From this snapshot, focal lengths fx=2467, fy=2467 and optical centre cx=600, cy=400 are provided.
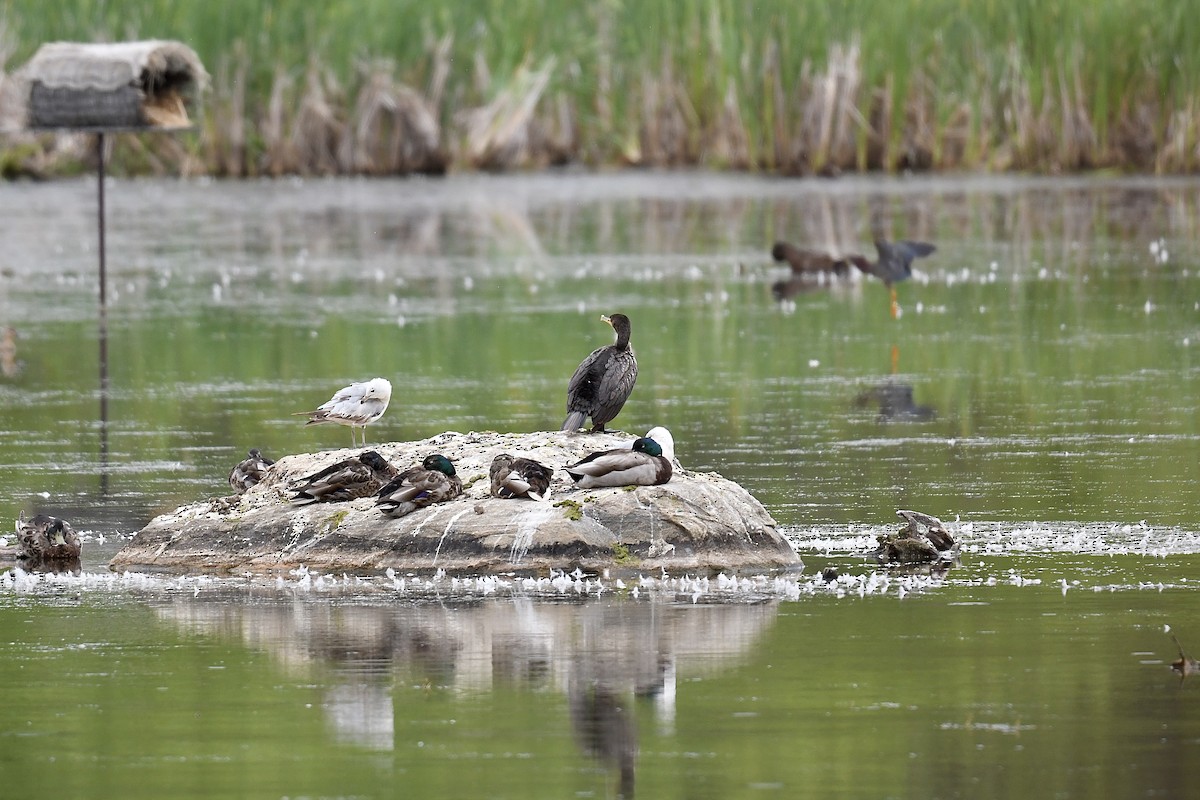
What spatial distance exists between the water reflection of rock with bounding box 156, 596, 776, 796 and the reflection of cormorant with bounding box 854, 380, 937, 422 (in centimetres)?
719

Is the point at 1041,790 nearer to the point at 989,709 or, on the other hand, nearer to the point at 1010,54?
the point at 989,709

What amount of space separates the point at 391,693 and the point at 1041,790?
2535 millimetres

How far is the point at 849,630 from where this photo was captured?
9961 millimetres

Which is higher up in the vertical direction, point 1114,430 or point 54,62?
point 54,62

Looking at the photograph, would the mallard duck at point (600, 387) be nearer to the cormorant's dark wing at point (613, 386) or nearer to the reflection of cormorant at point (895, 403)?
A: the cormorant's dark wing at point (613, 386)

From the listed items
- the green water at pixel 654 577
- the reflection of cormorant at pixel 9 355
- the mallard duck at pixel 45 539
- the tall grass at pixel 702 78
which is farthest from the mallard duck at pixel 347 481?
the tall grass at pixel 702 78

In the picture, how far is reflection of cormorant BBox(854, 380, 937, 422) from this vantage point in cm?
1755

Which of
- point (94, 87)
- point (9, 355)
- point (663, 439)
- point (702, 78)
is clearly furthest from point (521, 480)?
point (702, 78)

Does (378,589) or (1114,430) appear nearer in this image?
(378,589)

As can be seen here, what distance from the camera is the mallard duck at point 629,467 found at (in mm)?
11633

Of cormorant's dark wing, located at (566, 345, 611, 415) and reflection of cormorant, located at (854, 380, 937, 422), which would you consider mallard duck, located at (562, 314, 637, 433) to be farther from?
reflection of cormorant, located at (854, 380, 937, 422)

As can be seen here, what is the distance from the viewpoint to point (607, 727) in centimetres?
822

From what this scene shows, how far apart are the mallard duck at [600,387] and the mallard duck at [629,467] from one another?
0.91 metres

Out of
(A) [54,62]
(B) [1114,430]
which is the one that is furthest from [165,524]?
(A) [54,62]
